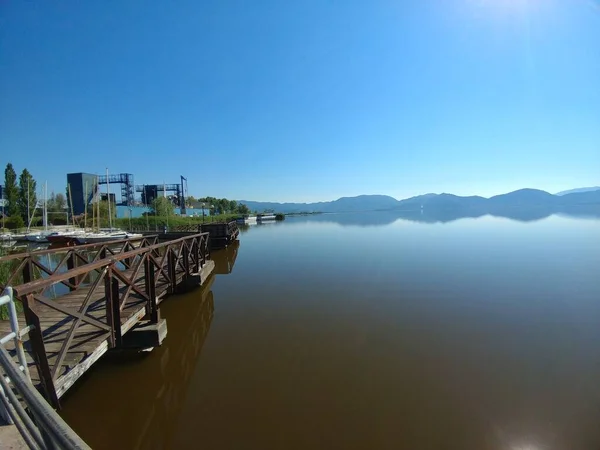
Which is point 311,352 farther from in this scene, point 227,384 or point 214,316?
point 214,316

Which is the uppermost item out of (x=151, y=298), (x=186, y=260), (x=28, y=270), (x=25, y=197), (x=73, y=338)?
(x=25, y=197)

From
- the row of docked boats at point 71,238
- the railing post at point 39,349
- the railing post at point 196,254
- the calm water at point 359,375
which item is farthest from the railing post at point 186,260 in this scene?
the row of docked boats at point 71,238

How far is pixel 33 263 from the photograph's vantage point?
725cm

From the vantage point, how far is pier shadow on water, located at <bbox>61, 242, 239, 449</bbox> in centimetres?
430

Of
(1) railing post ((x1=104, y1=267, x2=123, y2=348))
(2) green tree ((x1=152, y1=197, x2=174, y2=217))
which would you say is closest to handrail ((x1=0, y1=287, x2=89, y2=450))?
(1) railing post ((x1=104, y1=267, x2=123, y2=348))

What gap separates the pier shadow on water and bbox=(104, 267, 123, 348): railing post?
0.90 metres

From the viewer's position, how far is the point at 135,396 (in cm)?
514

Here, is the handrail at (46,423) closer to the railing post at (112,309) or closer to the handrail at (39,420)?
the handrail at (39,420)

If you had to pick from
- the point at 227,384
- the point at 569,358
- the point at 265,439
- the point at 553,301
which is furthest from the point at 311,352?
the point at 553,301

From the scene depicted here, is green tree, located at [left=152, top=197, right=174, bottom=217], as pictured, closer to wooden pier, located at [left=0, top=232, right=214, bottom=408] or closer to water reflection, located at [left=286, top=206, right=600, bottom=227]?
water reflection, located at [left=286, top=206, right=600, bottom=227]

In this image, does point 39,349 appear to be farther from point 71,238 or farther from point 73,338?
point 71,238

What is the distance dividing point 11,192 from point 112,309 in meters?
62.6

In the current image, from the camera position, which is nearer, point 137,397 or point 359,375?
point 137,397

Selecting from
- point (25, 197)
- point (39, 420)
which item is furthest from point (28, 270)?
point (25, 197)
